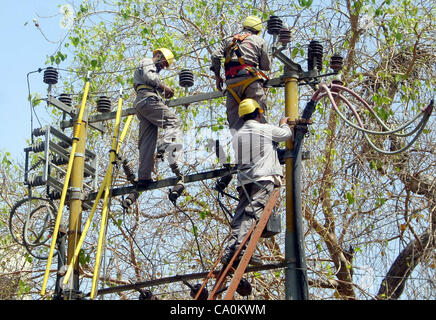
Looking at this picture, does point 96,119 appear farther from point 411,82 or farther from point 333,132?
point 411,82

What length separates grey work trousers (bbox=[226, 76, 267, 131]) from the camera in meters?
11.1

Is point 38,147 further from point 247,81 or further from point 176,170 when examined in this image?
point 247,81

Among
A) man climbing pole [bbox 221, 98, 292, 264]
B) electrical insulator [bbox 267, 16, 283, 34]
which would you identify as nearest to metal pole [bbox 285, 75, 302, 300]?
man climbing pole [bbox 221, 98, 292, 264]

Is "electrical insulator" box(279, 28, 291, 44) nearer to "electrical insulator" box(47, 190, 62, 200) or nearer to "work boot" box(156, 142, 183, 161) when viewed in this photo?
"work boot" box(156, 142, 183, 161)

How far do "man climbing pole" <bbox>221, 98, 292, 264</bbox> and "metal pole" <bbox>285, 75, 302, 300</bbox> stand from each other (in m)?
0.17

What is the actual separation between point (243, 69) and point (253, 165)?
4.76 ft

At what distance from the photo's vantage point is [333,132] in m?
13.9

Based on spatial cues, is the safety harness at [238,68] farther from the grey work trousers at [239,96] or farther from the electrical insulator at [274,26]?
the electrical insulator at [274,26]

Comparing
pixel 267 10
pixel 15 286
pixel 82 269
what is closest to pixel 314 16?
pixel 267 10

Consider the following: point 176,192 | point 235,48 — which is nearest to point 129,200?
point 176,192

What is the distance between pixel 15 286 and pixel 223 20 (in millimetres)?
6298

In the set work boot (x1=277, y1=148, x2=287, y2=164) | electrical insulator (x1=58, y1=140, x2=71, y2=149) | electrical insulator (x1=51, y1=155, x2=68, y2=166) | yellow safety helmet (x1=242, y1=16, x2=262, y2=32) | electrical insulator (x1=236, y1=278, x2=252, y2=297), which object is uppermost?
yellow safety helmet (x1=242, y1=16, x2=262, y2=32)

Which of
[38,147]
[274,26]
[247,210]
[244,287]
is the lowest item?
[244,287]

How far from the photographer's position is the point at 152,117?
39.1 ft
